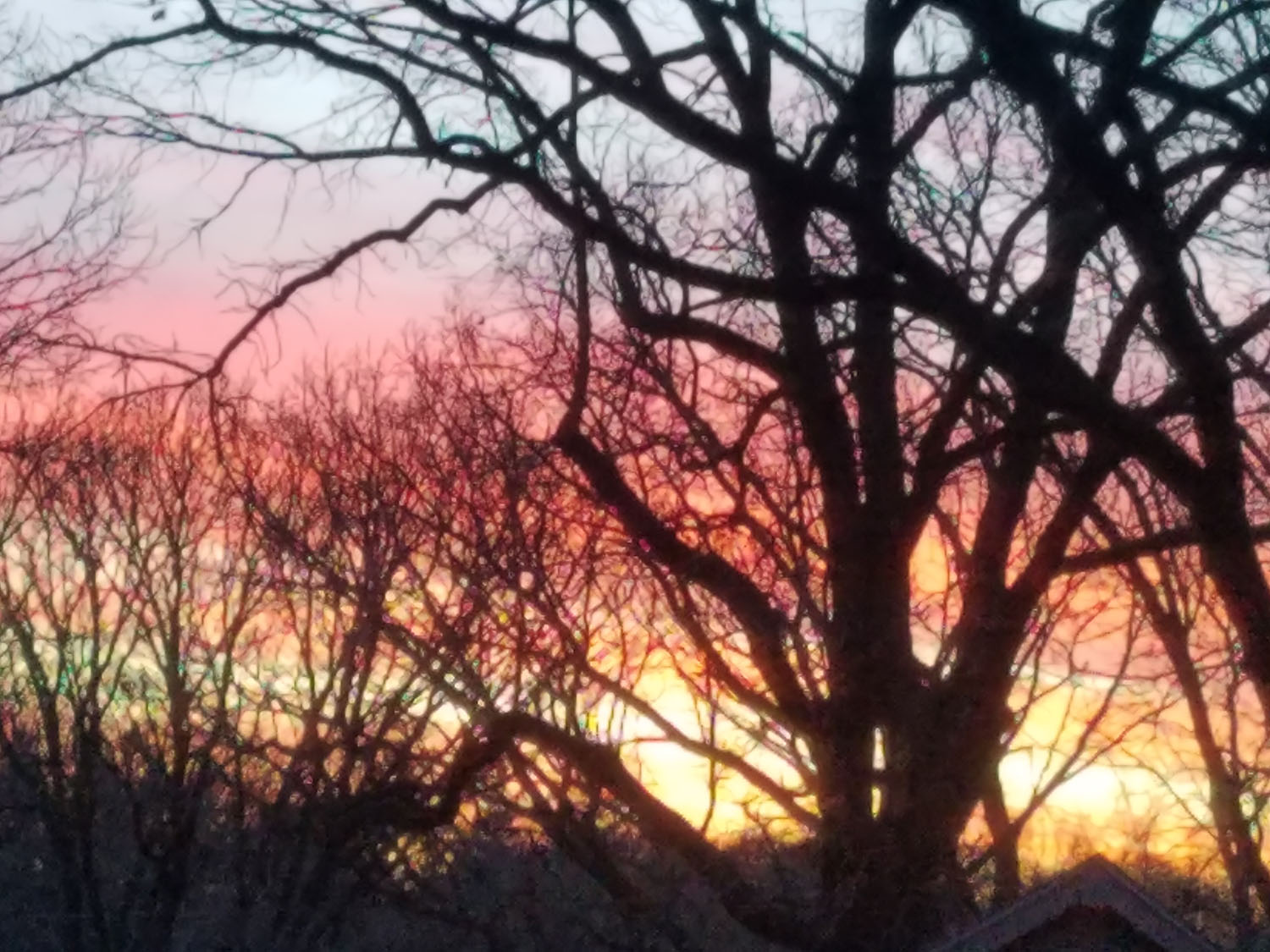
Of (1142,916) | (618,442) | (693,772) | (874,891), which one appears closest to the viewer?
(1142,916)

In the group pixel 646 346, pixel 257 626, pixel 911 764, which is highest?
pixel 257 626

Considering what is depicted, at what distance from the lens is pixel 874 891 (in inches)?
371

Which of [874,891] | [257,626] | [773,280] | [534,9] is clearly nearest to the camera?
[773,280]

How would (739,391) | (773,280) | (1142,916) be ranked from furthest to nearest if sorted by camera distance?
(739,391), (1142,916), (773,280)

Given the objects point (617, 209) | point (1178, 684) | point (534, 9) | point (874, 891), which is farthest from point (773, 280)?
point (1178, 684)

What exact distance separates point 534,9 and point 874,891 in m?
5.14

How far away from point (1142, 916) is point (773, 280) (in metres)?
3.41

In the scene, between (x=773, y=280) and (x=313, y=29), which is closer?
(x=773, y=280)

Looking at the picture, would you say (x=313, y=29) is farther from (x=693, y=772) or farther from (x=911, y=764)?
Result: (x=693, y=772)

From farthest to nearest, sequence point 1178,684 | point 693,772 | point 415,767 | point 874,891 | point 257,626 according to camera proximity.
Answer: point 257,626
point 1178,684
point 415,767
point 693,772
point 874,891

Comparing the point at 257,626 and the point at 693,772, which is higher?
the point at 257,626

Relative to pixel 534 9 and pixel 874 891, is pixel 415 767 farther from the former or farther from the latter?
pixel 534 9

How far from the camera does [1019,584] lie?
32.0 feet

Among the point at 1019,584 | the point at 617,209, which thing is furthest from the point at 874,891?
the point at 617,209
